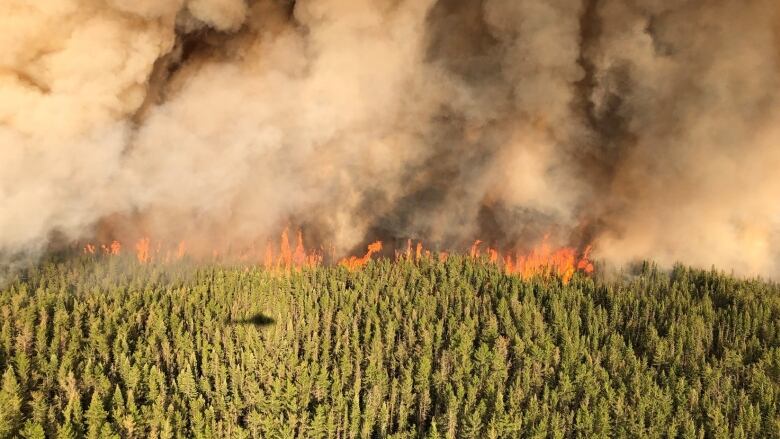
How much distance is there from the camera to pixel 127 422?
415ft

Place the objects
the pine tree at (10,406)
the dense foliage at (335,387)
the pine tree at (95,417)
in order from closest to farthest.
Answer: the pine tree at (10,406) → the pine tree at (95,417) → the dense foliage at (335,387)

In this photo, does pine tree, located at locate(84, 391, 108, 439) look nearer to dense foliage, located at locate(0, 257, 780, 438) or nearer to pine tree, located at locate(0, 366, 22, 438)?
dense foliage, located at locate(0, 257, 780, 438)

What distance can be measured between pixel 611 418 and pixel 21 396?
130058 mm

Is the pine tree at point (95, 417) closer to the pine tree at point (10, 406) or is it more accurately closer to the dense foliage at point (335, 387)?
the dense foliage at point (335, 387)

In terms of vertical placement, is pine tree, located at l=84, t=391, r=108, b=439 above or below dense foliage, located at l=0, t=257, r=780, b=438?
below

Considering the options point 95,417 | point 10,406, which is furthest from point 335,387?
point 10,406

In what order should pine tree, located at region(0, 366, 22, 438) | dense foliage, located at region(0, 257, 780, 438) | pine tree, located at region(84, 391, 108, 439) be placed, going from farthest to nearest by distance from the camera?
dense foliage, located at region(0, 257, 780, 438) → pine tree, located at region(84, 391, 108, 439) → pine tree, located at region(0, 366, 22, 438)

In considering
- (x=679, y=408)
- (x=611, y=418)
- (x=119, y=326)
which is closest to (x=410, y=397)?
(x=611, y=418)

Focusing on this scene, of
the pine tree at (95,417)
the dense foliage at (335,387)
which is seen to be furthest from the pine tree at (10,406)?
the pine tree at (95,417)

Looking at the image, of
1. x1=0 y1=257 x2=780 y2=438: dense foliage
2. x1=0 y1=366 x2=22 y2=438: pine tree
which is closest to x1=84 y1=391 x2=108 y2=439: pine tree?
x1=0 y1=257 x2=780 y2=438: dense foliage

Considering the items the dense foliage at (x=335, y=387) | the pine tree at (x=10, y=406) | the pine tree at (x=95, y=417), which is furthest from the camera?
the dense foliage at (x=335, y=387)

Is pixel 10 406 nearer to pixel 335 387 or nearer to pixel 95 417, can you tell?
pixel 95 417

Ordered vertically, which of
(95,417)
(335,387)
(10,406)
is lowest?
(95,417)

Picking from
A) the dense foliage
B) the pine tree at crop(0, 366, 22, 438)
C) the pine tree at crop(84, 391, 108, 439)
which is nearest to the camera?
the pine tree at crop(0, 366, 22, 438)
